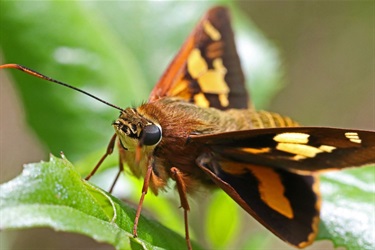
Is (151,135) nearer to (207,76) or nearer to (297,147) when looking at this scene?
(297,147)

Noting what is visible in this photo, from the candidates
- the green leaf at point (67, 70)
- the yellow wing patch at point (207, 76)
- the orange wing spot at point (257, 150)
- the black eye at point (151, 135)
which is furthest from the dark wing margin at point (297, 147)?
the green leaf at point (67, 70)

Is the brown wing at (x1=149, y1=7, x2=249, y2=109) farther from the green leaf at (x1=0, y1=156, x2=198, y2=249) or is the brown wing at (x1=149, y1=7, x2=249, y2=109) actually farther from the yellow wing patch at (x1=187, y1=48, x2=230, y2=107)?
the green leaf at (x1=0, y1=156, x2=198, y2=249)

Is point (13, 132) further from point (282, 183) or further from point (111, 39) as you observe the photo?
point (282, 183)

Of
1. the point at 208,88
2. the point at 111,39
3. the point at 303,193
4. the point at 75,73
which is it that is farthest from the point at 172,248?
the point at 111,39

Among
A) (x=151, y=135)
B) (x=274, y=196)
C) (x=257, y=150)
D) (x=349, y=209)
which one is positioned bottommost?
(x=349, y=209)

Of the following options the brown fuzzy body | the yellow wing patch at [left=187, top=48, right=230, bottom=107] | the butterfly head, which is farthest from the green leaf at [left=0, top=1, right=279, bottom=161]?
the butterfly head

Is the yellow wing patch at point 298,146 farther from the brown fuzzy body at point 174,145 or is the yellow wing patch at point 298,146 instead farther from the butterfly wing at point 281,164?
the brown fuzzy body at point 174,145

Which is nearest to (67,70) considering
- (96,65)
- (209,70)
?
(96,65)
